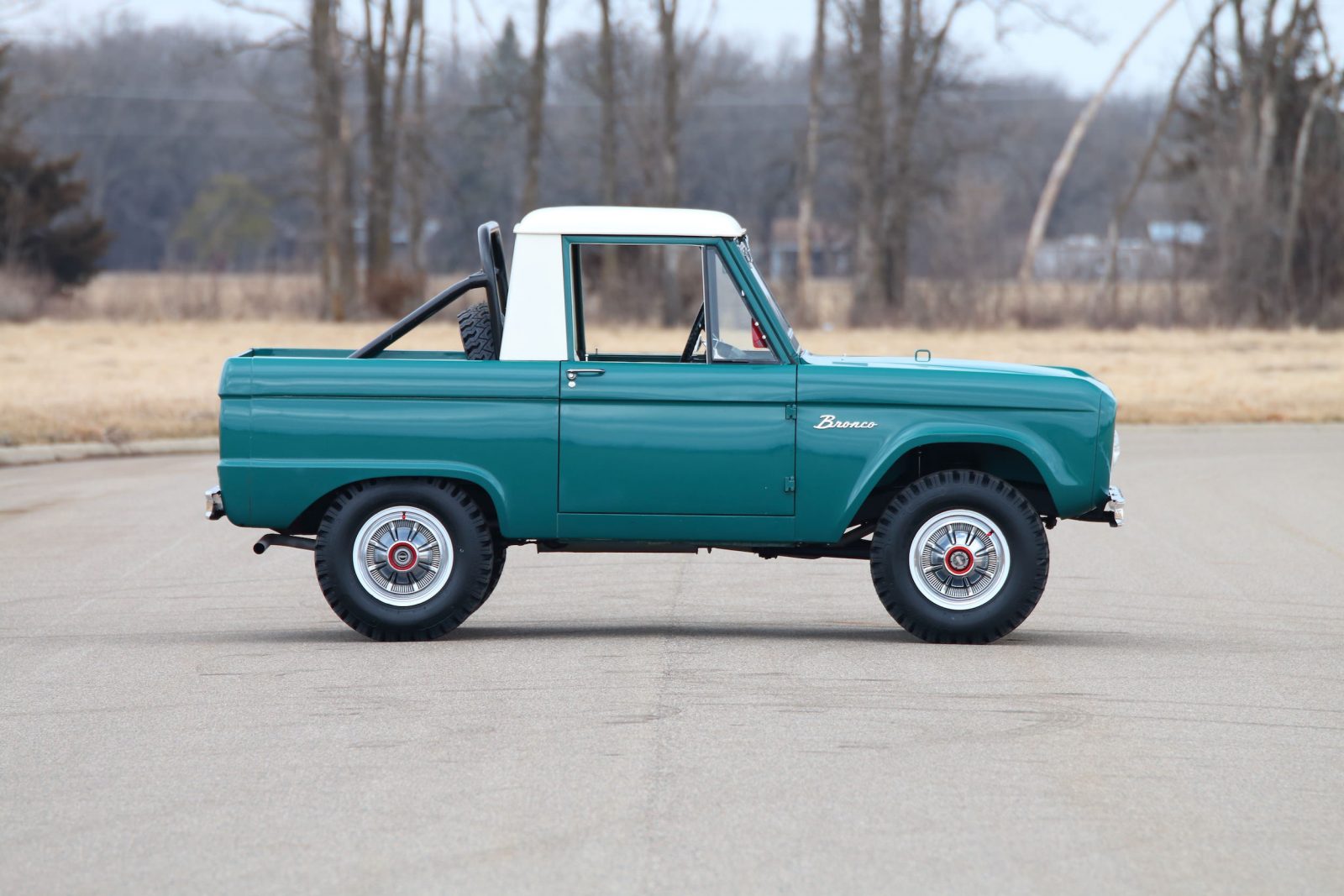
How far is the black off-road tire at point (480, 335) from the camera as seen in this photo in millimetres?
9266

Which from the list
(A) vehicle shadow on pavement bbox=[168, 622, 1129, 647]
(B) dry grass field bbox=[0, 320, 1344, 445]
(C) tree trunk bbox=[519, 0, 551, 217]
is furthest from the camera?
(C) tree trunk bbox=[519, 0, 551, 217]

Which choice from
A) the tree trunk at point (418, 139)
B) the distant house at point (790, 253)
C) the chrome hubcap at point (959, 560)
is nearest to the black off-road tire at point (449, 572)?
the chrome hubcap at point (959, 560)

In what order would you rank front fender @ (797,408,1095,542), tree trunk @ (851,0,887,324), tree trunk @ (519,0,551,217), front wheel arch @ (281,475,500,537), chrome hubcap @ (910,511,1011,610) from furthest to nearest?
1. tree trunk @ (519,0,551,217)
2. tree trunk @ (851,0,887,324)
3. front wheel arch @ (281,475,500,537)
4. chrome hubcap @ (910,511,1011,610)
5. front fender @ (797,408,1095,542)

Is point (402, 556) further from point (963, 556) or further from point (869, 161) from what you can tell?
point (869, 161)

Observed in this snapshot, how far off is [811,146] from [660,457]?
42.7 metres

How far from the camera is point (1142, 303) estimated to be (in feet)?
152

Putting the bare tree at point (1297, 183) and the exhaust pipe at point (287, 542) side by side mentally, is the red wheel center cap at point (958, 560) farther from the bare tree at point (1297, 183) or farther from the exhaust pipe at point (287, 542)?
the bare tree at point (1297, 183)

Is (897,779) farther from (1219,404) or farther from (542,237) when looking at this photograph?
(1219,404)

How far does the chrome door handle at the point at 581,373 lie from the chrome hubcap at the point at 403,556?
90 cm

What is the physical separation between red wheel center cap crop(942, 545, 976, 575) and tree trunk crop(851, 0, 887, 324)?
38310mm

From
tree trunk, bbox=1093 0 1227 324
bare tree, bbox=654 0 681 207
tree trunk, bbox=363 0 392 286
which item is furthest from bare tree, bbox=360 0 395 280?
tree trunk, bbox=1093 0 1227 324

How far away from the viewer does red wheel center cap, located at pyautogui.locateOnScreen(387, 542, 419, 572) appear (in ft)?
28.6

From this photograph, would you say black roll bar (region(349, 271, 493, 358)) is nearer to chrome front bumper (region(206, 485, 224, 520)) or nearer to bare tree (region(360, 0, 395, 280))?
chrome front bumper (region(206, 485, 224, 520))

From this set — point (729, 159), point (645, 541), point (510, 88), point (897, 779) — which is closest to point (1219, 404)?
point (645, 541)
